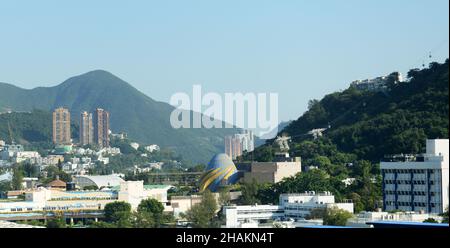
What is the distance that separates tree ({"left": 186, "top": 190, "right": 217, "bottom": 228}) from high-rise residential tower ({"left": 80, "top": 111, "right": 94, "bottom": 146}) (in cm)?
3061

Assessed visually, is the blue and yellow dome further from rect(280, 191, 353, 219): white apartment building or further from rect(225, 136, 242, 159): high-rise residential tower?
rect(225, 136, 242, 159): high-rise residential tower

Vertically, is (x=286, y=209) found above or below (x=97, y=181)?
below

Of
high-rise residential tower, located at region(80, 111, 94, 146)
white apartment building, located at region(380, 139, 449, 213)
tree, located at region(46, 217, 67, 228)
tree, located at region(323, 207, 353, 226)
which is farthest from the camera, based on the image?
high-rise residential tower, located at region(80, 111, 94, 146)

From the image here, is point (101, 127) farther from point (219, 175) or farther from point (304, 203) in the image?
point (304, 203)

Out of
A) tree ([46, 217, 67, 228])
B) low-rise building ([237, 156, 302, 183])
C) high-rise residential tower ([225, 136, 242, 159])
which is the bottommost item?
tree ([46, 217, 67, 228])

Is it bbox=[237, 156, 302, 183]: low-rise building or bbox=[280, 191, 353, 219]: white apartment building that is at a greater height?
bbox=[237, 156, 302, 183]: low-rise building

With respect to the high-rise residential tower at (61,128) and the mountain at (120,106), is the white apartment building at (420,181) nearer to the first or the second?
the mountain at (120,106)

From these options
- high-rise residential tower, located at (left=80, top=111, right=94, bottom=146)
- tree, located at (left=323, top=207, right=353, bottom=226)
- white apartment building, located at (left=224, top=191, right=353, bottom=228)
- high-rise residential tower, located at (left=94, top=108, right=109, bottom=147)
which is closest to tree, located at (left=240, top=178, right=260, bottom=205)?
white apartment building, located at (left=224, top=191, right=353, bottom=228)

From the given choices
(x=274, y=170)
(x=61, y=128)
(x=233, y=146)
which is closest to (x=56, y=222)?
(x=274, y=170)

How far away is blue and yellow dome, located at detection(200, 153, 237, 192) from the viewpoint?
20953 millimetres

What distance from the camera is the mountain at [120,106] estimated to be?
136ft

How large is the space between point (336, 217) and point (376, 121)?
26.7 ft

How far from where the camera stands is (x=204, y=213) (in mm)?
15227

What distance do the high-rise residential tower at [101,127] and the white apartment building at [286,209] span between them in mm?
29304
